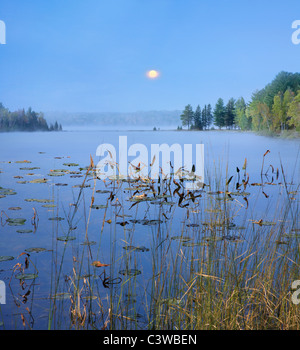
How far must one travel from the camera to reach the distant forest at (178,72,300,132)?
31.2 metres

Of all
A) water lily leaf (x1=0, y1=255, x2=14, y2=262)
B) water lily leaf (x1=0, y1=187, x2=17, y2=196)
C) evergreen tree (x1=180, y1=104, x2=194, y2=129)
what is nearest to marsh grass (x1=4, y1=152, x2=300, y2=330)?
water lily leaf (x1=0, y1=255, x2=14, y2=262)

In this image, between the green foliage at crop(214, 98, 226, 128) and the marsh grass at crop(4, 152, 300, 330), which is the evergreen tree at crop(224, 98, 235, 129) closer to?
the green foliage at crop(214, 98, 226, 128)

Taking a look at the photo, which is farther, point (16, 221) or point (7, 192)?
point (7, 192)

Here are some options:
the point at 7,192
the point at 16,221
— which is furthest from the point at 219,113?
the point at 16,221

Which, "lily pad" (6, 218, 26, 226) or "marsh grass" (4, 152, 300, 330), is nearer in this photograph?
"marsh grass" (4, 152, 300, 330)

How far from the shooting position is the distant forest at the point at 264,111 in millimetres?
31202

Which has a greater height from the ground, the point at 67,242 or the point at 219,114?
the point at 219,114

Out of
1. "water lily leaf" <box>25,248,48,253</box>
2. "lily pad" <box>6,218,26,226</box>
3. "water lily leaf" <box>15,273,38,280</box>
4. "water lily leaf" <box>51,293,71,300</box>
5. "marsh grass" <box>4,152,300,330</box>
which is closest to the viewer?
"marsh grass" <box>4,152,300,330</box>

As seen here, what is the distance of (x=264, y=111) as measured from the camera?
3491 centimetres

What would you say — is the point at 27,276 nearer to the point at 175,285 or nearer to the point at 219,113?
the point at 175,285

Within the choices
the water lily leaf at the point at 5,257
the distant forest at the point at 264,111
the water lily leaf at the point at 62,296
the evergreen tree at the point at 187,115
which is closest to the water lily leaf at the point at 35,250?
the water lily leaf at the point at 5,257

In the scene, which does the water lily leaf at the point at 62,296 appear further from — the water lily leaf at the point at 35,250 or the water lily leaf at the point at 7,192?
the water lily leaf at the point at 7,192

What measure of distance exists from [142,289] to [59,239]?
112cm
